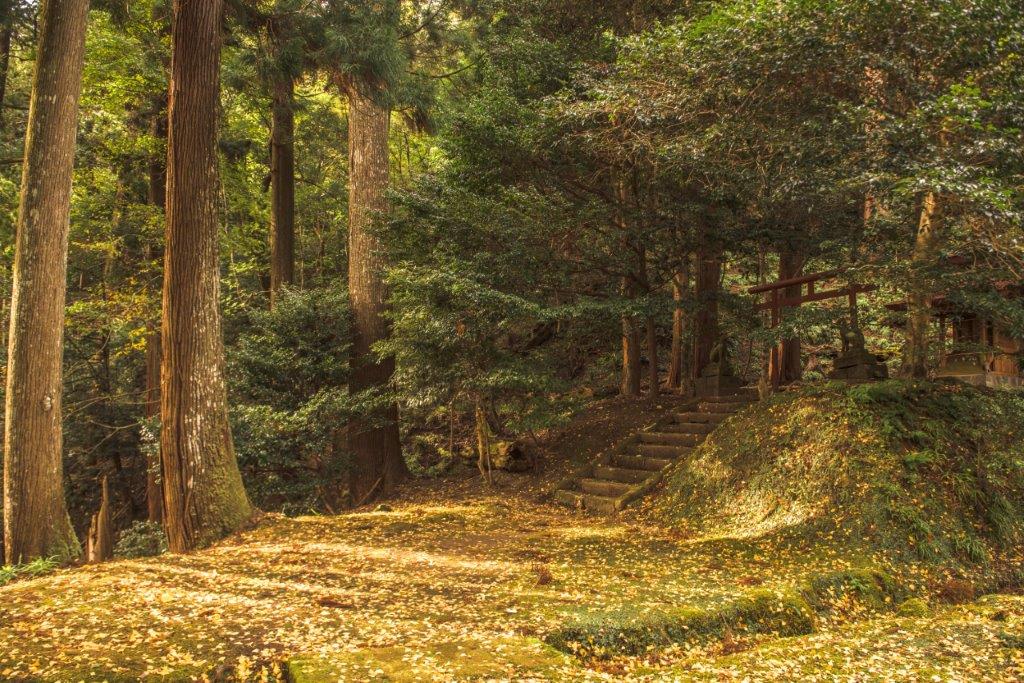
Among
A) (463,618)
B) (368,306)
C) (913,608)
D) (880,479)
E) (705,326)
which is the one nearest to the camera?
(463,618)

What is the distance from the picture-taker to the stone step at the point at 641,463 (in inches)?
386

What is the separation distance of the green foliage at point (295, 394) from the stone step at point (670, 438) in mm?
4700

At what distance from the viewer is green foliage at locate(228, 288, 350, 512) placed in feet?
33.9

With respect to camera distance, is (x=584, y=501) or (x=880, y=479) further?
(x=584, y=501)

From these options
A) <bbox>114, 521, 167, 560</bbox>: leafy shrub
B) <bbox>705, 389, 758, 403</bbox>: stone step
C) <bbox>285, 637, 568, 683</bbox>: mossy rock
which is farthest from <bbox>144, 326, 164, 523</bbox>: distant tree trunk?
<bbox>705, 389, 758, 403</bbox>: stone step

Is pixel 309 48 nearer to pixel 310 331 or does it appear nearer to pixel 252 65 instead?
pixel 252 65

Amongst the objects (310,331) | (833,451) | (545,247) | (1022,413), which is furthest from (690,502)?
(310,331)

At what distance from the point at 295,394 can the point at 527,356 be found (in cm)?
386

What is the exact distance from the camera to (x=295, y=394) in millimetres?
11227

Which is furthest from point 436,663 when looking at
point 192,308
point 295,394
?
point 295,394

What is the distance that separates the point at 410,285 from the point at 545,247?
215 cm

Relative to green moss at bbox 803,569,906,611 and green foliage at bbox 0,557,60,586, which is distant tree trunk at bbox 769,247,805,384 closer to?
green moss at bbox 803,569,906,611

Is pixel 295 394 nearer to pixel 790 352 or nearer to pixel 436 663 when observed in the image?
pixel 790 352

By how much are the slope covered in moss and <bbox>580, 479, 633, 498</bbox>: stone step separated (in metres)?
0.75
